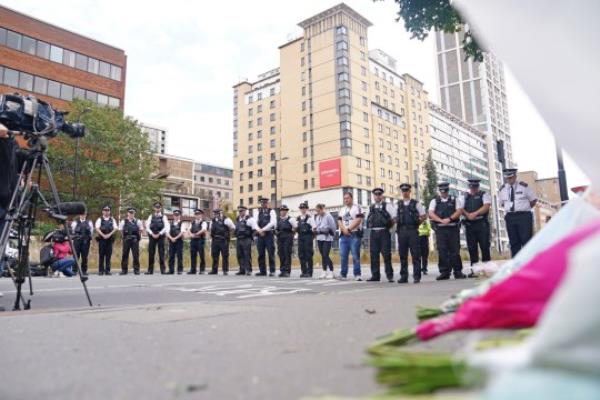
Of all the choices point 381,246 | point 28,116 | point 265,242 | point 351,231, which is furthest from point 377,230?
point 28,116

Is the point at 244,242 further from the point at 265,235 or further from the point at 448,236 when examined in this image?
the point at 448,236

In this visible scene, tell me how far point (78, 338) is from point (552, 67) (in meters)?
3.05

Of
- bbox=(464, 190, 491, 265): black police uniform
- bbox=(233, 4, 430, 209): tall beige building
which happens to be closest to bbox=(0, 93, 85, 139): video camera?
bbox=(464, 190, 491, 265): black police uniform

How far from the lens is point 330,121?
63344 millimetres

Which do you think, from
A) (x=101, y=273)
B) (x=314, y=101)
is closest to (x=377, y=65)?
(x=314, y=101)

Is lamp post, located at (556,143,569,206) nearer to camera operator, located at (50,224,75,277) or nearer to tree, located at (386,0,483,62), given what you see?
tree, located at (386,0,483,62)

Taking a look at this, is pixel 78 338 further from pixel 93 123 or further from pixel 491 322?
pixel 93 123

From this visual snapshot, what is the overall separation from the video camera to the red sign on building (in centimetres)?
5675

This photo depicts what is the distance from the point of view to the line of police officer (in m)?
9.31

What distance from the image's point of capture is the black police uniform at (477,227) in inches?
383

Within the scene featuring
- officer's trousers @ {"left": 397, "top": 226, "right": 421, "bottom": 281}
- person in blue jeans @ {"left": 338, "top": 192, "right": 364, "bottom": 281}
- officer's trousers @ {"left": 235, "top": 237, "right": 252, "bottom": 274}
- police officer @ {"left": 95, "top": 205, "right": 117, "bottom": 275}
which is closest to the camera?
officer's trousers @ {"left": 397, "top": 226, "right": 421, "bottom": 281}

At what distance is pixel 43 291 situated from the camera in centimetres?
802

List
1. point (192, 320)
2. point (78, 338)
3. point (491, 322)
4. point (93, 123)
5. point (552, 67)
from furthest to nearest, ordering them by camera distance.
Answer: point (93, 123) < point (192, 320) < point (78, 338) < point (491, 322) < point (552, 67)

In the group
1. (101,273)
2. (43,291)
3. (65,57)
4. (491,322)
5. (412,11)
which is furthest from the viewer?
(65,57)
